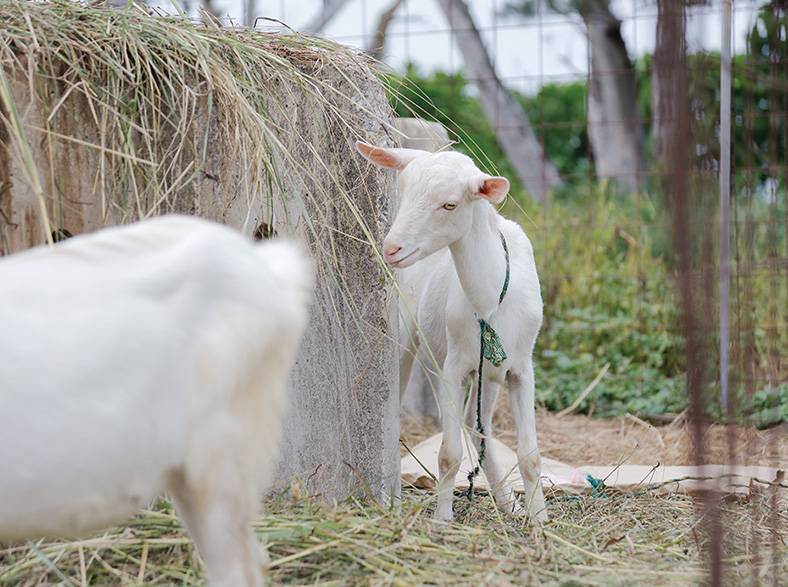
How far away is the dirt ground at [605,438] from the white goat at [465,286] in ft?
3.99

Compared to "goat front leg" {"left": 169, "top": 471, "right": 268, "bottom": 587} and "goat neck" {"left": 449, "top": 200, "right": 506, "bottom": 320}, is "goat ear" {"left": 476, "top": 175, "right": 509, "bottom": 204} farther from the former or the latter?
"goat front leg" {"left": 169, "top": 471, "right": 268, "bottom": 587}

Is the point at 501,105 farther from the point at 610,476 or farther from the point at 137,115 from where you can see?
the point at 137,115

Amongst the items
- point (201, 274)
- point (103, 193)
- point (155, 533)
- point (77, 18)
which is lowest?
point (155, 533)

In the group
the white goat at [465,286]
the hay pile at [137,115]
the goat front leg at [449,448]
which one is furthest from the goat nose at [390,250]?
the goat front leg at [449,448]

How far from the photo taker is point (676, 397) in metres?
5.87

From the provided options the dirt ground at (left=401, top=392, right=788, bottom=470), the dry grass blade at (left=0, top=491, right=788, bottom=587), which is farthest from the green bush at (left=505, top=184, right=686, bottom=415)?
the dry grass blade at (left=0, top=491, right=788, bottom=587)

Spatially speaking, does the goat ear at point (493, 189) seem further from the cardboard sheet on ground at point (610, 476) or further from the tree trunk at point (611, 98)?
the tree trunk at point (611, 98)

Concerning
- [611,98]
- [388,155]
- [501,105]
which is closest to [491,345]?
[388,155]

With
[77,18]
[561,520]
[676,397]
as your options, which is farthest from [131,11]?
[676,397]

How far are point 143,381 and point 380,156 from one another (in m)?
1.76

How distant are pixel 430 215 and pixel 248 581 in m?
1.69

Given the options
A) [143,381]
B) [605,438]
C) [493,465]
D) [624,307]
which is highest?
[143,381]

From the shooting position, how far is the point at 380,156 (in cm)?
322

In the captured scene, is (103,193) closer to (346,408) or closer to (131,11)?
(131,11)
